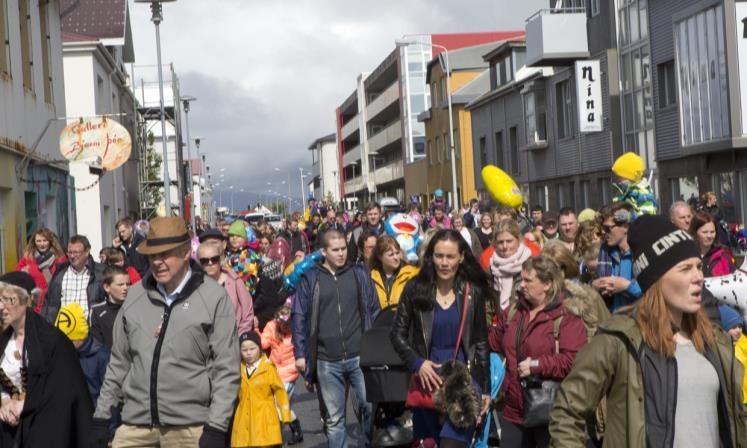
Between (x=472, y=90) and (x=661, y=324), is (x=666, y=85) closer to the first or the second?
(x=661, y=324)

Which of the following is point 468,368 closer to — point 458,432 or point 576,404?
point 458,432

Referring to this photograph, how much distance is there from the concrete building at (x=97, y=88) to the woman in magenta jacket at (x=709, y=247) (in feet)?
64.7

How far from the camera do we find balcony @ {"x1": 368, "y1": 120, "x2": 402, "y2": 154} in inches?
2995

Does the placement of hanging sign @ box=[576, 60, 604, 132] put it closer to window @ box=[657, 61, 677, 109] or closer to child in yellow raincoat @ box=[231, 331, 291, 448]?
window @ box=[657, 61, 677, 109]

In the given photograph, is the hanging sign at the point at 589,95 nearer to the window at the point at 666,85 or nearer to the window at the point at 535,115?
the window at the point at 666,85

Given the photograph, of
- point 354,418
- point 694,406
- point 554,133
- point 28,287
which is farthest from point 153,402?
point 554,133

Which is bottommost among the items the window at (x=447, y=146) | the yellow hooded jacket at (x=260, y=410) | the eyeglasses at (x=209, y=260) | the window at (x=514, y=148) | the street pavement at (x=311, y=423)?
the street pavement at (x=311, y=423)

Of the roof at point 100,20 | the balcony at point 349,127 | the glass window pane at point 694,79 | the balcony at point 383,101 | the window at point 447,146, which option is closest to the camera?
the glass window pane at point 694,79

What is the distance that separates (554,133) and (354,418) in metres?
27.0

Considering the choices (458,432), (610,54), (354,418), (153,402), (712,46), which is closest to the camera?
(153,402)

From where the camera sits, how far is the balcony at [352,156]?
9694cm

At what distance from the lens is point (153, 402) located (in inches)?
217

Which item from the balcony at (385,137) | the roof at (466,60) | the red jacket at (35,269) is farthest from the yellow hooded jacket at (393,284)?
the balcony at (385,137)

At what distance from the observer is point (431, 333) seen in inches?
263
